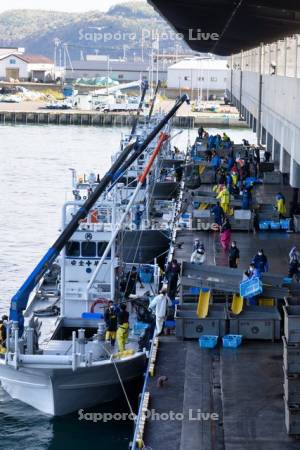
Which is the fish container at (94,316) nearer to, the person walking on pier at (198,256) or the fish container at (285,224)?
the person walking on pier at (198,256)

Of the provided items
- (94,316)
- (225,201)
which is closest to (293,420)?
(94,316)

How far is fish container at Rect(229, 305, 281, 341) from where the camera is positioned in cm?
2388

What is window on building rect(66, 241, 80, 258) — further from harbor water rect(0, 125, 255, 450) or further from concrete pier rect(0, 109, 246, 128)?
concrete pier rect(0, 109, 246, 128)

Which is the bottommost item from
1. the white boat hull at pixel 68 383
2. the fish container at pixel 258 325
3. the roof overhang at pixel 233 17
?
the white boat hull at pixel 68 383

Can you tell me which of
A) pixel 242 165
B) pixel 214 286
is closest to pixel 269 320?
pixel 214 286

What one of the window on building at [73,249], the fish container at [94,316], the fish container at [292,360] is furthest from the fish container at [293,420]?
the window on building at [73,249]

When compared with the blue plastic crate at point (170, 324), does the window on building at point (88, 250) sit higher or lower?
higher

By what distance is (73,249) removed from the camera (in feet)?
98.4

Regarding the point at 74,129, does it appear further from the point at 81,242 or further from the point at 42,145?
the point at 81,242

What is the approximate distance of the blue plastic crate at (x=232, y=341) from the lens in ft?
76.9

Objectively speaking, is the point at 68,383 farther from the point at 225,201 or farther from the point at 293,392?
the point at 225,201

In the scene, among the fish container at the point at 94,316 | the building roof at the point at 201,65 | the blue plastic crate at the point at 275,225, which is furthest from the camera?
the building roof at the point at 201,65

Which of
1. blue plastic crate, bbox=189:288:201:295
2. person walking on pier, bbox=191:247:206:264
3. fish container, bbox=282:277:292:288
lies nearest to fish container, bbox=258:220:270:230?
person walking on pier, bbox=191:247:206:264

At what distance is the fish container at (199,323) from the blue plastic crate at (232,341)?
13.5 inches
